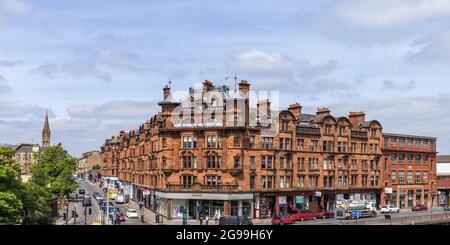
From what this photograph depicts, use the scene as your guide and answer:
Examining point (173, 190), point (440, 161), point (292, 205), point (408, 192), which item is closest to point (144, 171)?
point (173, 190)

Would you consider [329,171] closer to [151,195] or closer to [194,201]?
[194,201]

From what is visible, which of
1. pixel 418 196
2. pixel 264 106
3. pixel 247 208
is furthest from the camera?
pixel 418 196

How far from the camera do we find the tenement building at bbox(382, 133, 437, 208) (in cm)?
9662

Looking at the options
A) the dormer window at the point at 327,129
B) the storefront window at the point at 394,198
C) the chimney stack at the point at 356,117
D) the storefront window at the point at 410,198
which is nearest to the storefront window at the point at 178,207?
the dormer window at the point at 327,129

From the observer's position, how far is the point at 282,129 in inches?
3105

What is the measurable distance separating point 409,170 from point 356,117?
17987 mm

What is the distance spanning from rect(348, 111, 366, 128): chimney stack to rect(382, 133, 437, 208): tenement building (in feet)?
19.6

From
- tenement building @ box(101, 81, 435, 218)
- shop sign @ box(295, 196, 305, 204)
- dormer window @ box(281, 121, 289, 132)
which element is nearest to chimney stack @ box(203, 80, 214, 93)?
tenement building @ box(101, 81, 435, 218)

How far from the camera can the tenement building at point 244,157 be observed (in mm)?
74062

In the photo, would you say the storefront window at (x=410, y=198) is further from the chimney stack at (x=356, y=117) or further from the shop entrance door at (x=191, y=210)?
the shop entrance door at (x=191, y=210)

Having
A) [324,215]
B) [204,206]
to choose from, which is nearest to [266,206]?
[324,215]

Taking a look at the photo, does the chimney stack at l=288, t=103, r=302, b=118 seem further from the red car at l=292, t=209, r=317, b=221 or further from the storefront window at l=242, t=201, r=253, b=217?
the storefront window at l=242, t=201, r=253, b=217

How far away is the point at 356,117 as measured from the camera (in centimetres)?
→ 9462

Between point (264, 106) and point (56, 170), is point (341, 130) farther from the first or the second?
point (56, 170)
